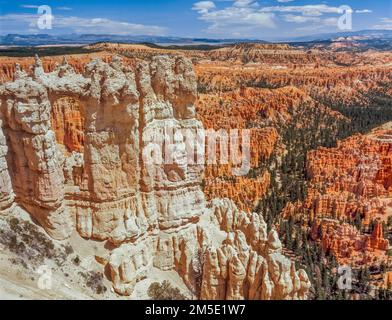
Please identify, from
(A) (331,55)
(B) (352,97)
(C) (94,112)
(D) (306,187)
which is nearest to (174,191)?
(C) (94,112)

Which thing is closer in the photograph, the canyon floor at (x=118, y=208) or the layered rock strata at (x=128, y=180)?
the canyon floor at (x=118, y=208)

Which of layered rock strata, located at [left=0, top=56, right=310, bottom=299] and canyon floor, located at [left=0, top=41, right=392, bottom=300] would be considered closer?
canyon floor, located at [left=0, top=41, right=392, bottom=300]

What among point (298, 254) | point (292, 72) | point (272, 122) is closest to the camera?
point (298, 254)

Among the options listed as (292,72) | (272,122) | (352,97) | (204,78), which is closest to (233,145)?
(272,122)

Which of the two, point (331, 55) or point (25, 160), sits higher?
point (331, 55)

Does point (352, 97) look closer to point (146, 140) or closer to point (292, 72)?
point (292, 72)

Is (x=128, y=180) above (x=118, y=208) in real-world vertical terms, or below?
above

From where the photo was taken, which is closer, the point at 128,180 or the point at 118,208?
the point at 118,208

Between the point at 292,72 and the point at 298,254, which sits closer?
the point at 298,254

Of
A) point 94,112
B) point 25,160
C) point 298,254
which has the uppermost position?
point 94,112

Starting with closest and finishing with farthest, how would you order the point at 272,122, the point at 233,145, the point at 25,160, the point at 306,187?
the point at 25,160 → the point at 306,187 → the point at 233,145 → the point at 272,122
